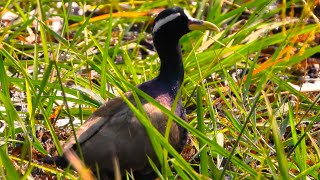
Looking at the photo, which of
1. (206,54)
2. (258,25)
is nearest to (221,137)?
(206,54)

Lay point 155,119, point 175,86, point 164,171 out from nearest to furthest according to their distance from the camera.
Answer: point 164,171 < point 155,119 < point 175,86

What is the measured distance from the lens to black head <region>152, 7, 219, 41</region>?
437cm

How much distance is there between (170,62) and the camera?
4379 mm

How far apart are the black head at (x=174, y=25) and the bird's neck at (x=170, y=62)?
1.4 inches

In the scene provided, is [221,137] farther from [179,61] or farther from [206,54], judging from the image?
[206,54]

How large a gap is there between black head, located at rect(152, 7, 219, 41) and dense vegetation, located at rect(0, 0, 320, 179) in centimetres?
15

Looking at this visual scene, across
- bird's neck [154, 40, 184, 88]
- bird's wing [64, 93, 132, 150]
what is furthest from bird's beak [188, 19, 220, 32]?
bird's wing [64, 93, 132, 150]

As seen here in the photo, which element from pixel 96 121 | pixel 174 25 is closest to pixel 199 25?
pixel 174 25

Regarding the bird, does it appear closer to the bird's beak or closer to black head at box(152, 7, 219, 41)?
black head at box(152, 7, 219, 41)

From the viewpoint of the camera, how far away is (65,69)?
4984 millimetres

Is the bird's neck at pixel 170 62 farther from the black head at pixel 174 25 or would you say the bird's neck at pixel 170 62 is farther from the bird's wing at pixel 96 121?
the bird's wing at pixel 96 121

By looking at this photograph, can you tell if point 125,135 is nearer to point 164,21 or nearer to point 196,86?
point 196,86

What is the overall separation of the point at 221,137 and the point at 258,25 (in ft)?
5.37

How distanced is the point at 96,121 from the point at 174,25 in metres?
0.70
